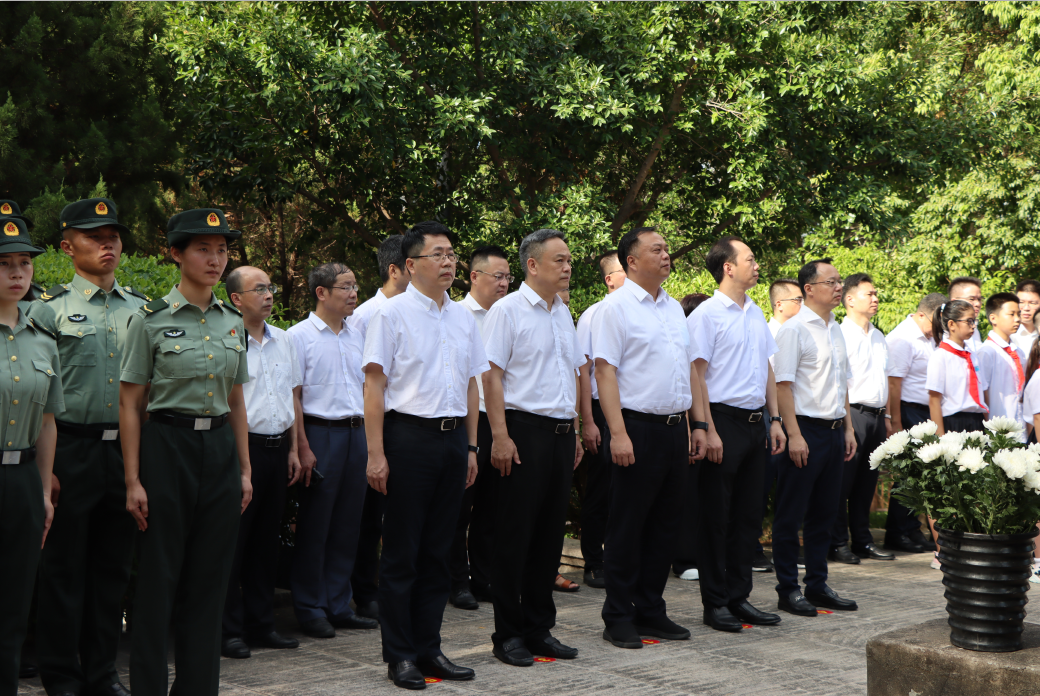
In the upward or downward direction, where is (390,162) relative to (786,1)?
downward

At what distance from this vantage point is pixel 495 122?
12.6 metres

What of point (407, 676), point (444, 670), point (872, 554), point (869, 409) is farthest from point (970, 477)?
point (872, 554)

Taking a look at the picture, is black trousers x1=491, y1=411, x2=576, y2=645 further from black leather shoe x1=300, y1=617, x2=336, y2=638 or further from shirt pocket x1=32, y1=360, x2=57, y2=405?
shirt pocket x1=32, y1=360, x2=57, y2=405

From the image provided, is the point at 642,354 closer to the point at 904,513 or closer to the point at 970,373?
the point at 970,373

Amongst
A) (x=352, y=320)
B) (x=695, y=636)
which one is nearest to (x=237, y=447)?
(x=352, y=320)

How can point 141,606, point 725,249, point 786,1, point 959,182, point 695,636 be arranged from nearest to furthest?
point 141,606, point 695,636, point 725,249, point 786,1, point 959,182

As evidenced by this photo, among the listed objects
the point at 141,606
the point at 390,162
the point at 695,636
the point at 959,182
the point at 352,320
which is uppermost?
the point at 959,182

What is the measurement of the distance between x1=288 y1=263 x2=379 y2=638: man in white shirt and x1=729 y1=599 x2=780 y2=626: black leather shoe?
92.2 inches

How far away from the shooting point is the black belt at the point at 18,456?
3.98m

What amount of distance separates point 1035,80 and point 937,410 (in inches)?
388

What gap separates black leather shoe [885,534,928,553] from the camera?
9.48 metres

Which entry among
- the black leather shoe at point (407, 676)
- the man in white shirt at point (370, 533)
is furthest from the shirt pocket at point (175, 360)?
the man in white shirt at point (370, 533)

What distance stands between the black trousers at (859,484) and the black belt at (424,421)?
4.74m

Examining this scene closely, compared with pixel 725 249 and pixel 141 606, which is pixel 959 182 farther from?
pixel 141 606
